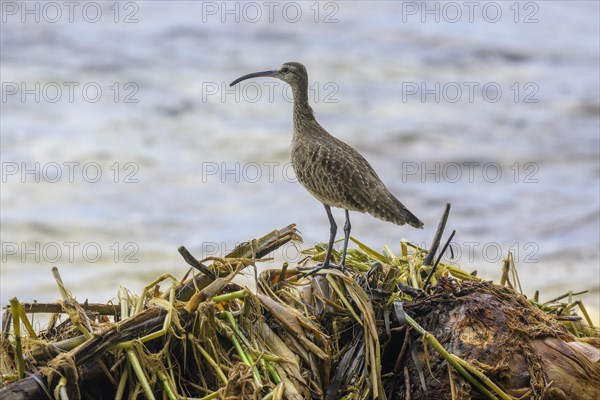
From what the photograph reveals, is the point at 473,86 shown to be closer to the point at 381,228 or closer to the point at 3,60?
the point at 381,228

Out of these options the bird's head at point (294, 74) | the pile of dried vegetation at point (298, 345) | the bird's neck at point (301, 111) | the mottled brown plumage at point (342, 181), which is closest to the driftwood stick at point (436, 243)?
the pile of dried vegetation at point (298, 345)

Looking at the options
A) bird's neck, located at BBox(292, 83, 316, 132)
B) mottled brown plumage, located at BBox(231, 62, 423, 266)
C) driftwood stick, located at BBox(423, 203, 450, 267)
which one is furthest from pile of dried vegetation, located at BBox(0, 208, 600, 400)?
bird's neck, located at BBox(292, 83, 316, 132)

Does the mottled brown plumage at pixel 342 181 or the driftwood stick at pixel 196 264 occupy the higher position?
the mottled brown plumage at pixel 342 181

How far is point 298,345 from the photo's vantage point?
447 cm

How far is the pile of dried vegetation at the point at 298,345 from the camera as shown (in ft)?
13.5

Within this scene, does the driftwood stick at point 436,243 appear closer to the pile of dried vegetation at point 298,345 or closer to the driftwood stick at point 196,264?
the pile of dried vegetation at point 298,345

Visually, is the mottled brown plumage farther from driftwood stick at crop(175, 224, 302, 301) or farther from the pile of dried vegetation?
the pile of dried vegetation

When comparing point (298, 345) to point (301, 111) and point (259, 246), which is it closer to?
point (259, 246)

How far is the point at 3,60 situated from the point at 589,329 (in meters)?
15.4

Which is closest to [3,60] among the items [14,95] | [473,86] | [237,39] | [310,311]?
[14,95]

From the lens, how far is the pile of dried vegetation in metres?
4.11

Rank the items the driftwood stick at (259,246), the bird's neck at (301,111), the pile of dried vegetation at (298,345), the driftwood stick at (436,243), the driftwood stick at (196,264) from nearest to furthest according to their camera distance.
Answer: the pile of dried vegetation at (298,345)
the driftwood stick at (196,264)
the driftwood stick at (259,246)
the driftwood stick at (436,243)
the bird's neck at (301,111)

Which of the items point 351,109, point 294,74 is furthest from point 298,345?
point 351,109

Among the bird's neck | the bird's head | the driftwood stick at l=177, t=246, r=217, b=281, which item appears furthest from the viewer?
the bird's head
